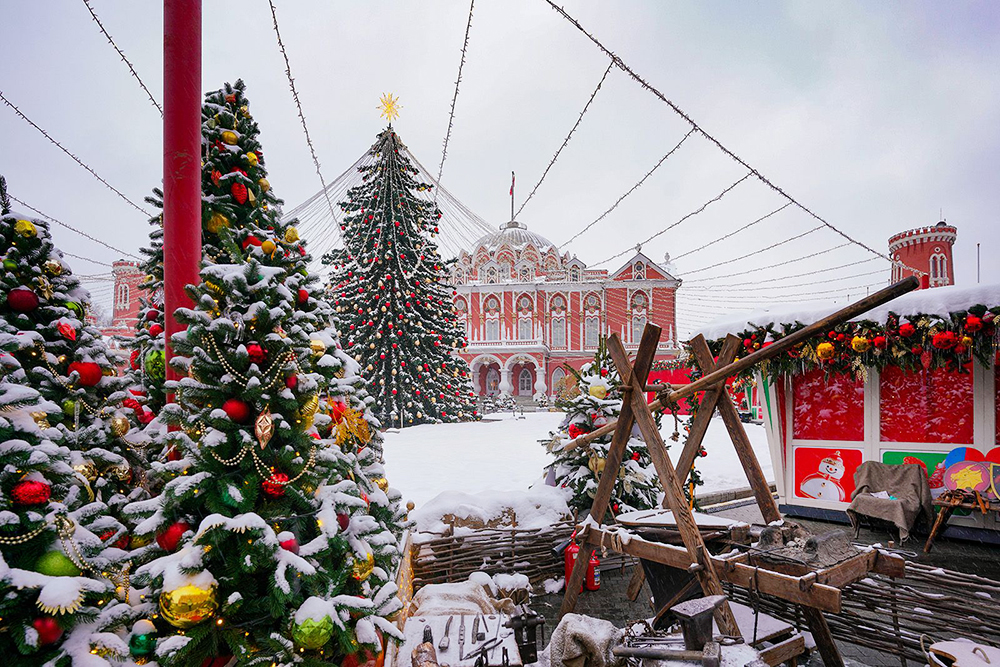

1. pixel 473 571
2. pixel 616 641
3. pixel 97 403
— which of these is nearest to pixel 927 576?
pixel 616 641

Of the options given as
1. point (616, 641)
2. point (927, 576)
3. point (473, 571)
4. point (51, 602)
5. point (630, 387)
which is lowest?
point (473, 571)

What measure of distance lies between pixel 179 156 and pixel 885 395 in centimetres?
917

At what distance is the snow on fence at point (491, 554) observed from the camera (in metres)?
4.79

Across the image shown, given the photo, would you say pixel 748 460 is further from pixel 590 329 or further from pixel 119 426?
pixel 590 329

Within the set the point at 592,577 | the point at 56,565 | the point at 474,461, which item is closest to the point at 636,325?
the point at 474,461

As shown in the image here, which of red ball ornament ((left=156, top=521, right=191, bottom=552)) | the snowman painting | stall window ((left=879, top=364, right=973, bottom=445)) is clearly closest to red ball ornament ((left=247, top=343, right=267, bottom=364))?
red ball ornament ((left=156, top=521, right=191, bottom=552))

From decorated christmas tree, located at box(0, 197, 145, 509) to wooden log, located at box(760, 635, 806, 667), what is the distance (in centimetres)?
365

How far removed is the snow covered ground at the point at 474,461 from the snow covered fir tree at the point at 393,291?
125cm

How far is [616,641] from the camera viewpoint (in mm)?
2979

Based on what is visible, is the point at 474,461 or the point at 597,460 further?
the point at 474,461

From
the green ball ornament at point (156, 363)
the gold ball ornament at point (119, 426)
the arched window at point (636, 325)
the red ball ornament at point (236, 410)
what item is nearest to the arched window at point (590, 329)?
the arched window at point (636, 325)

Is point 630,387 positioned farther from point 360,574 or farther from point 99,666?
point 99,666

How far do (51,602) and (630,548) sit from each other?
328cm

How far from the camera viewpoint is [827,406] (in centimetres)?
772
